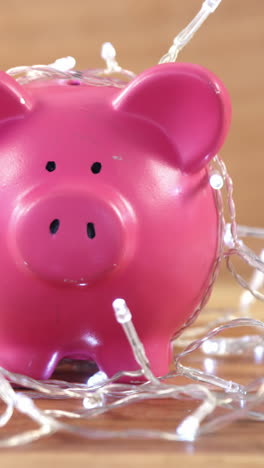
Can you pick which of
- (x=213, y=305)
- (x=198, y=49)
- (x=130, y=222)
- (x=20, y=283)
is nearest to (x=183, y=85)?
(x=130, y=222)

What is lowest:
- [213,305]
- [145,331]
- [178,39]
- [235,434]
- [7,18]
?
[235,434]

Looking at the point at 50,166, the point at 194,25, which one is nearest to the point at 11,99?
the point at 50,166

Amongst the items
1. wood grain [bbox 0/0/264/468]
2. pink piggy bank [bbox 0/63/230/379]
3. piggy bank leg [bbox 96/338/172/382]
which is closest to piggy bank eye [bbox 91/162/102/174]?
pink piggy bank [bbox 0/63/230/379]

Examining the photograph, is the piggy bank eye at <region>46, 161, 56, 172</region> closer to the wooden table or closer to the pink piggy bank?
the pink piggy bank

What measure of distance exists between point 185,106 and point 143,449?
0.33 m

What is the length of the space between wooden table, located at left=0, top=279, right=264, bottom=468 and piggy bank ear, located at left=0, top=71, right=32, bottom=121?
281 mm

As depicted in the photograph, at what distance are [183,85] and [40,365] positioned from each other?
307 millimetres

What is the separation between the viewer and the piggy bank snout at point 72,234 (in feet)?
2.22

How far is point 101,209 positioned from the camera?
0.68m

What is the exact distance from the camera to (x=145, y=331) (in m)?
0.75

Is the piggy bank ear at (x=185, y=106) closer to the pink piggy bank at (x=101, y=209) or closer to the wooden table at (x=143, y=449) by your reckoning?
the pink piggy bank at (x=101, y=209)

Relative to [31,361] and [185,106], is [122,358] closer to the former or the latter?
[31,361]

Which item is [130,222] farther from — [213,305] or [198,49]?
[198,49]

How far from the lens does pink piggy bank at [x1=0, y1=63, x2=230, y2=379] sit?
0.68 m
